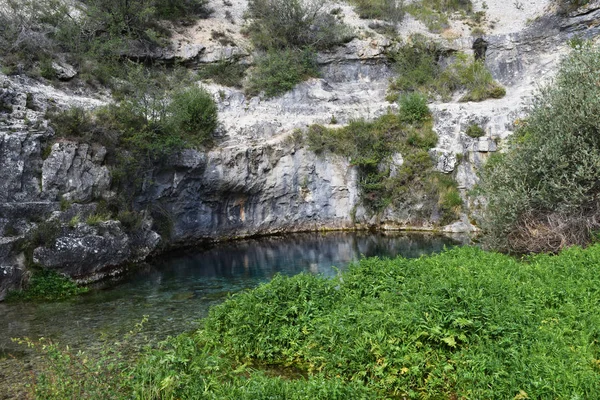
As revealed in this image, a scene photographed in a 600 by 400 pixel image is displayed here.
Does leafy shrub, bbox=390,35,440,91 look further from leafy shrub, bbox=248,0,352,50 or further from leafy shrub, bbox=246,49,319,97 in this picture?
leafy shrub, bbox=246,49,319,97

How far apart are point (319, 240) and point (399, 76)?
15.7 meters

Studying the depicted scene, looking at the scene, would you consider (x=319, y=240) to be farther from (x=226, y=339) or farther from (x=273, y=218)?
(x=226, y=339)

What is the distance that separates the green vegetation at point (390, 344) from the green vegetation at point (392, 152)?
19.4 metres

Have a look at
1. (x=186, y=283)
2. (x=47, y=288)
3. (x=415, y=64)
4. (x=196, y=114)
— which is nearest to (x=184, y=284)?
(x=186, y=283)

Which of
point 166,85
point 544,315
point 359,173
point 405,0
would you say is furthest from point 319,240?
point 405,0

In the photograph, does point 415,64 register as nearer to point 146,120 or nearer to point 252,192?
point 252,192

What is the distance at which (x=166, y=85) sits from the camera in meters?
30.1

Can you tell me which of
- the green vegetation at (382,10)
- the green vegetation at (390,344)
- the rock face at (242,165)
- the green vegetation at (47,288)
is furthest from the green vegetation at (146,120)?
the green vegetation at (382,10)

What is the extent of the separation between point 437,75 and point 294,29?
39.0 feet

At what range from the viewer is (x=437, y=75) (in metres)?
33.8

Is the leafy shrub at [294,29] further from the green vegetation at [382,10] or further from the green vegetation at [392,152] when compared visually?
the green vegetation at [392,152]

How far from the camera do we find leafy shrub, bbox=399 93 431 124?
30047 mm

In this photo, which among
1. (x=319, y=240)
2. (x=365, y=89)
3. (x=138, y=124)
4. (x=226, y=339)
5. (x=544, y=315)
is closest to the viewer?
(x=544, y=315)

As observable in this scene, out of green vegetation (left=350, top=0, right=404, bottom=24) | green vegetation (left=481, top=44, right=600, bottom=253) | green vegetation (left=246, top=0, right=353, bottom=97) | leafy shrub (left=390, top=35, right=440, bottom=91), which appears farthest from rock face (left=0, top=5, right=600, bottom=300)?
green vegetation (left=481, top=44, right=600, bottom=253)
